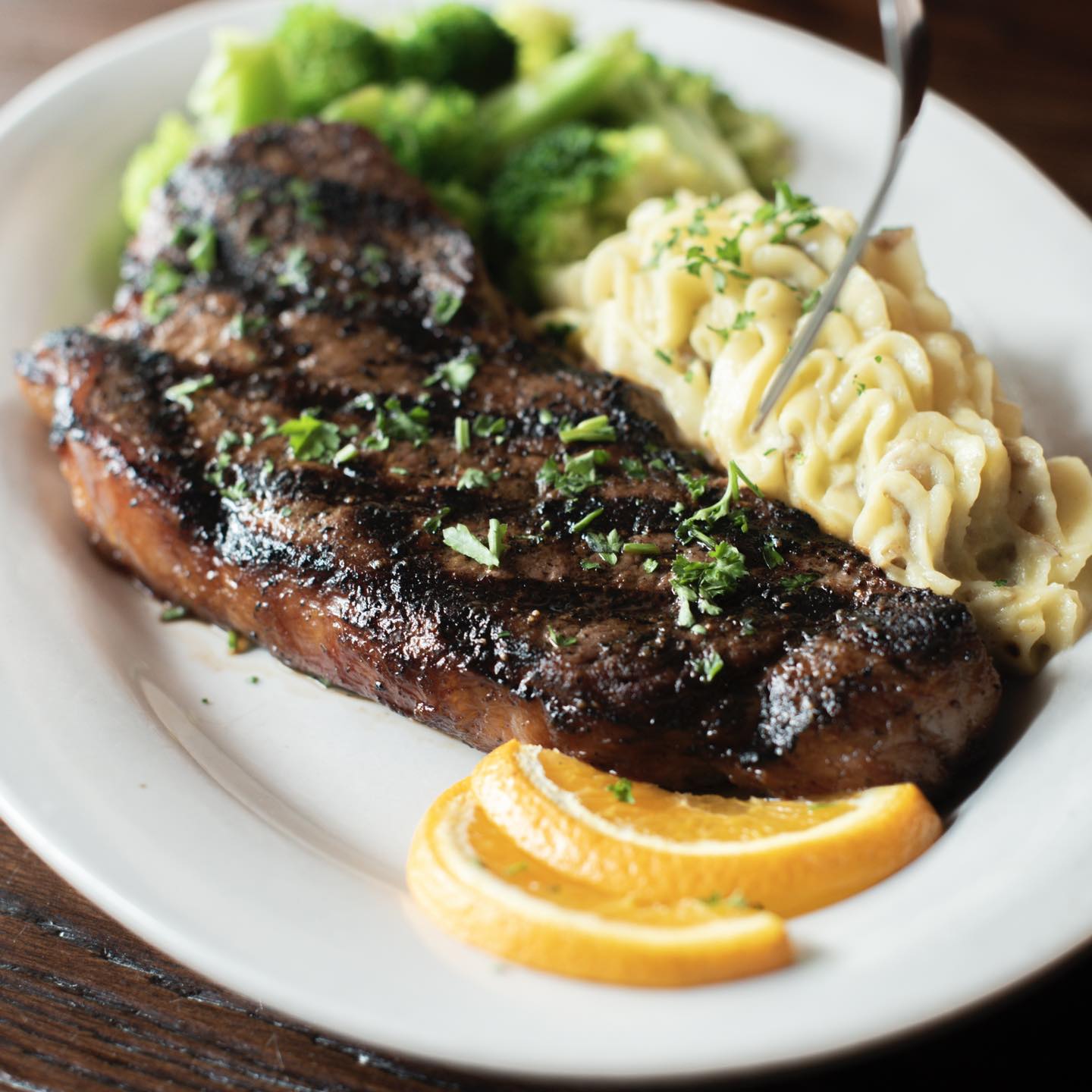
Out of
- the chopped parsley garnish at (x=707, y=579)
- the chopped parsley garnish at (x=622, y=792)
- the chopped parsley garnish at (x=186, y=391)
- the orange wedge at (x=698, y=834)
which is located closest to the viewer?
the orange wedge at (x=698, y=834)

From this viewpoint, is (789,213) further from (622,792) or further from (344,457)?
(622,792)

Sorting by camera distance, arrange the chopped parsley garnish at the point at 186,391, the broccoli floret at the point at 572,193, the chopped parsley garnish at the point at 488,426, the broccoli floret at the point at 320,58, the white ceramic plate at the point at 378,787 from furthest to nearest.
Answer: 1. the broccoli floret at the point at 320,58
2. the broccoli floret at the point at 572,193
3. the chopped parsley garnish at the point at 186,391
4. the chopped parsley garnish at the point at 488,426
5. the white ceramic plate at the point at 378,787

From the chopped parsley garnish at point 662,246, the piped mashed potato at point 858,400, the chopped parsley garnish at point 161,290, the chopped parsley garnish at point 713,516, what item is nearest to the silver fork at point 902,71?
the piped mashed potato at point 858,400

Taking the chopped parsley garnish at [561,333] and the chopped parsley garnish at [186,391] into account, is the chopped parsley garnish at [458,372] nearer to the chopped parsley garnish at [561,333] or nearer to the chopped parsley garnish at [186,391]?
the chopped parsley garnish at [561,333]

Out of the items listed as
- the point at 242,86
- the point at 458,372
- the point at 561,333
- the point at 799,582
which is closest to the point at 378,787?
the point at 799,582

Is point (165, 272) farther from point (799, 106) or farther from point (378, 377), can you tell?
point (799, 106)

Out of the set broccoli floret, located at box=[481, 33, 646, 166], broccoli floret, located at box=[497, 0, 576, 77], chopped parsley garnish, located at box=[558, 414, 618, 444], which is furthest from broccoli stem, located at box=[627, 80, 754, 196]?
chopped parsley garnish, located at box=[558, 414, 618, 444]
